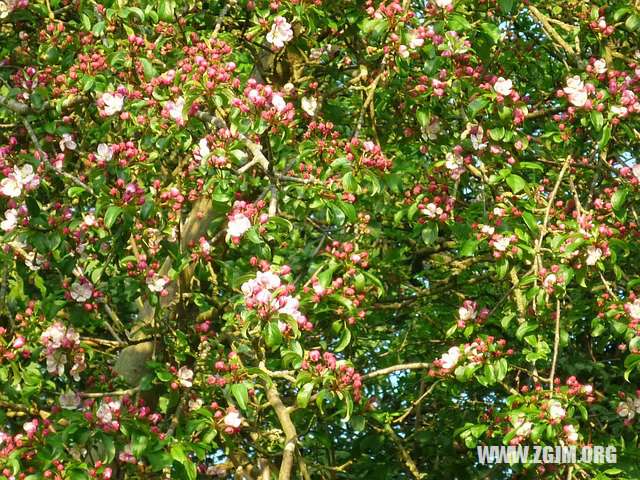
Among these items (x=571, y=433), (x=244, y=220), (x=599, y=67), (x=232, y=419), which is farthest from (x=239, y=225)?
(x=599, y=67)

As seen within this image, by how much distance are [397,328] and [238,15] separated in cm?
202

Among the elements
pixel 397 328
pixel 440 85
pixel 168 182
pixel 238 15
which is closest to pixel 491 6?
pixel 440 85

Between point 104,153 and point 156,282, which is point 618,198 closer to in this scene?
point 156,282

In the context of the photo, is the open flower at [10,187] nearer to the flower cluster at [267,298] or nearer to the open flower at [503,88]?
the flower cluster at [267,298]

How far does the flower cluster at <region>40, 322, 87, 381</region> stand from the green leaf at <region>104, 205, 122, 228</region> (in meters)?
0.69

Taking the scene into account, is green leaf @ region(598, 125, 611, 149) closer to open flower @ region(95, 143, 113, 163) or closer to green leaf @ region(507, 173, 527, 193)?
green leaf @ region(507, 173, 527, 193)

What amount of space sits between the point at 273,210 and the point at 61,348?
1.16 m

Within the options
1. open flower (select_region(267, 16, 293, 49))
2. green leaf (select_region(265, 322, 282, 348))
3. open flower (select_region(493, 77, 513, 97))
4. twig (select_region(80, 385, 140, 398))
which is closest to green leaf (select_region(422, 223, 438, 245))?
→ open flower (select_region(493, 77, 513, 97))

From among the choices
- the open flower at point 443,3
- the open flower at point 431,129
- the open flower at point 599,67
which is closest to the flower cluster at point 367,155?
the open flower at point 431,129

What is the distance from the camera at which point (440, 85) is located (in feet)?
12.6

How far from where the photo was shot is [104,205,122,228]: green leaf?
329cm

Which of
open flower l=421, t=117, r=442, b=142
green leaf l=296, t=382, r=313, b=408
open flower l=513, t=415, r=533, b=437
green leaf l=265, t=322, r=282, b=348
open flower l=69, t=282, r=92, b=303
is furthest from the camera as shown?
open flower l=421, t=117, r=442, b=142

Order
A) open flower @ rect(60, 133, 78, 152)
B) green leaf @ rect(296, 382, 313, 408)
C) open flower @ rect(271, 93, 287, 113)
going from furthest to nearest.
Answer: open flower @ rect(60, 133, 78, 152), open flower @ rect(271, 93, 287, 113), green leaf @ rect(296, 382, 313, 408)

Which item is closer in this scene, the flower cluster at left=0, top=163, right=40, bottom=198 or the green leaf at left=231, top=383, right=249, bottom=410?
the green leaf at left=231, top=383, right=249, bottom=410
